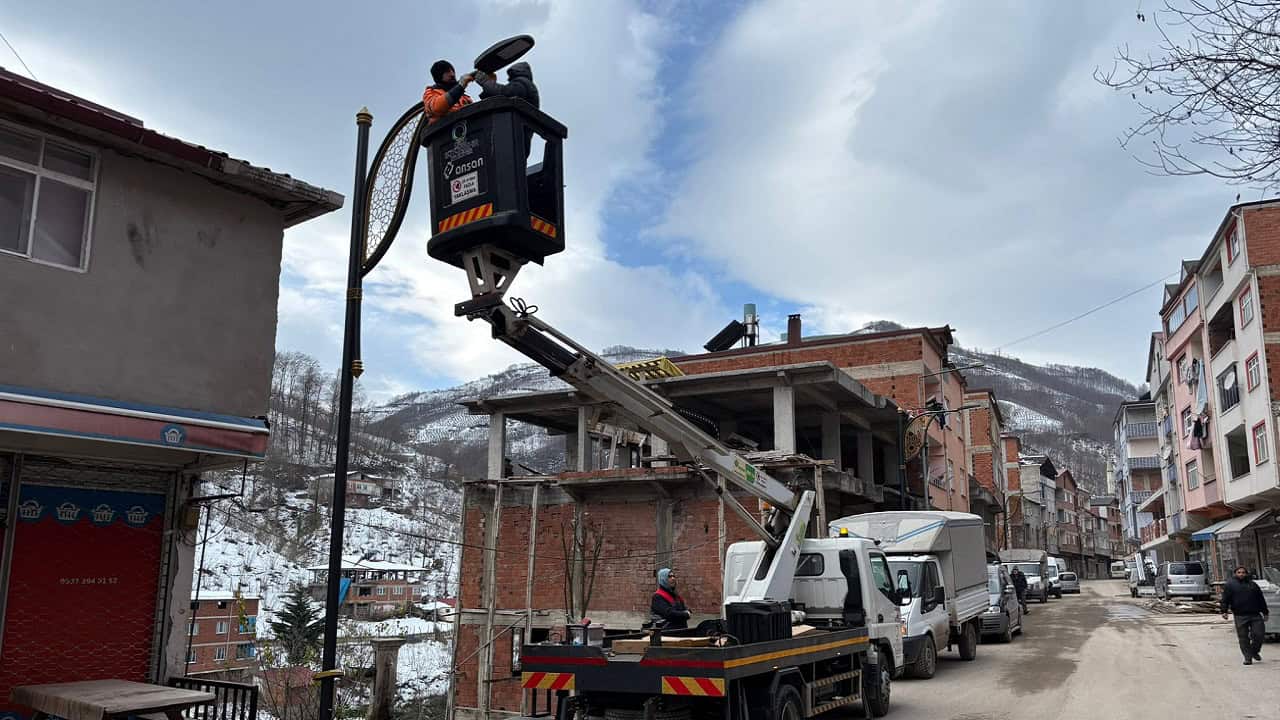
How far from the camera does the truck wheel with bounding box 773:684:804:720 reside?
9836 mm

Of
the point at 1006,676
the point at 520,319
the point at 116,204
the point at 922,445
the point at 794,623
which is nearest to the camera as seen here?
the point at 116,204

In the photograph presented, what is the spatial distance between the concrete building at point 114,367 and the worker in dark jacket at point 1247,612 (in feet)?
58.1

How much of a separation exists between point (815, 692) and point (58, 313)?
901cm

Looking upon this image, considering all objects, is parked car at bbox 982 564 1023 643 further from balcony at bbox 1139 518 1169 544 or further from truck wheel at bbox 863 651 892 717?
balcony at bbox 1139 518 1169 544

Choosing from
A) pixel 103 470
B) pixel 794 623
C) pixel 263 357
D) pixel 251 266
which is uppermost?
pixel 251 266

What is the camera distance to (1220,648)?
827 inches

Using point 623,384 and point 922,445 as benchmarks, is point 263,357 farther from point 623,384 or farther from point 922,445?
point 922,445

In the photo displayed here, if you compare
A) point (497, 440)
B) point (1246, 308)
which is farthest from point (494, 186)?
point (1246, 308)

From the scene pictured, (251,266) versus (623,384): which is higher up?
(251,266)

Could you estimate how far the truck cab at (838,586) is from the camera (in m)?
14.1

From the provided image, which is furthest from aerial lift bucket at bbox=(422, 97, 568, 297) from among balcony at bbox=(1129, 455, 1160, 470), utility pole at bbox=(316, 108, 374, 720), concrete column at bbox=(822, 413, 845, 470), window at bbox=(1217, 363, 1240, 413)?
balcony at bbox=(1129, 455, 1160, 470)

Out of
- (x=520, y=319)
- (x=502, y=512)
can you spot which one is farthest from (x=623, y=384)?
(x=502, y=512)

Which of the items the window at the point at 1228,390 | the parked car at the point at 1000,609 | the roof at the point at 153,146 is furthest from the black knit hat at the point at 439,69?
the window at the point at 1228,390

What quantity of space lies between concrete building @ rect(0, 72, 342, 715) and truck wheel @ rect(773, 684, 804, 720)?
5901 millimetres
